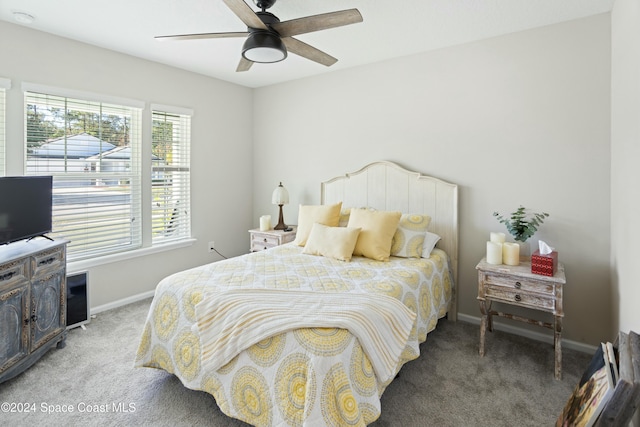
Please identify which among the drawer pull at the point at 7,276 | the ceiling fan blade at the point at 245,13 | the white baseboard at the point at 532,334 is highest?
the ceiling fan blade at the point at 245,13

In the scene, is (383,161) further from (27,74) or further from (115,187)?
(27,74)

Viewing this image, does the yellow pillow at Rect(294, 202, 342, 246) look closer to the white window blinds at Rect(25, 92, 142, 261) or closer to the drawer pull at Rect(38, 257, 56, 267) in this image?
the white window blinds at Rect(25, 92, 142, 261)

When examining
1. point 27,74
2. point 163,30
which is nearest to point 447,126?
point 163,30

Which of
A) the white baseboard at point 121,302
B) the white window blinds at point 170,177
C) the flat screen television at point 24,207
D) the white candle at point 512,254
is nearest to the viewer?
the flat screen television at point 24,207

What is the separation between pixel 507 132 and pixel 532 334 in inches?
68.5

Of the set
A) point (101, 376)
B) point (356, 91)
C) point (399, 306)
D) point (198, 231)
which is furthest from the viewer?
point (198, 231)

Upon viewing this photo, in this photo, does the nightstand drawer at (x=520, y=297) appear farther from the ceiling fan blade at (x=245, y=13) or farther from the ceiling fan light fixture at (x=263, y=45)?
the ceiling fan blade at (x=245, y=13)

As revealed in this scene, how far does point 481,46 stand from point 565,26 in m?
0.61

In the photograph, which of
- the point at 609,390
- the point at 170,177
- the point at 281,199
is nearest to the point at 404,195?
the point at 281,199

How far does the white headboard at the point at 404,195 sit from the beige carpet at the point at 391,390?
818mm

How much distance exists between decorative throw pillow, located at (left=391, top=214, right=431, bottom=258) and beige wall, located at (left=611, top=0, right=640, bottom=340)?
132 cm

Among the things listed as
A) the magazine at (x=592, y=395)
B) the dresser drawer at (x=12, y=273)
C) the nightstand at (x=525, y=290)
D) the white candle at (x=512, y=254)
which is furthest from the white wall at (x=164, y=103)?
the magazine at (x=592, y=395)

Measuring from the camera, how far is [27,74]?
284 centimetres

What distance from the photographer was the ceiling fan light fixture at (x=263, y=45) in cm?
213
